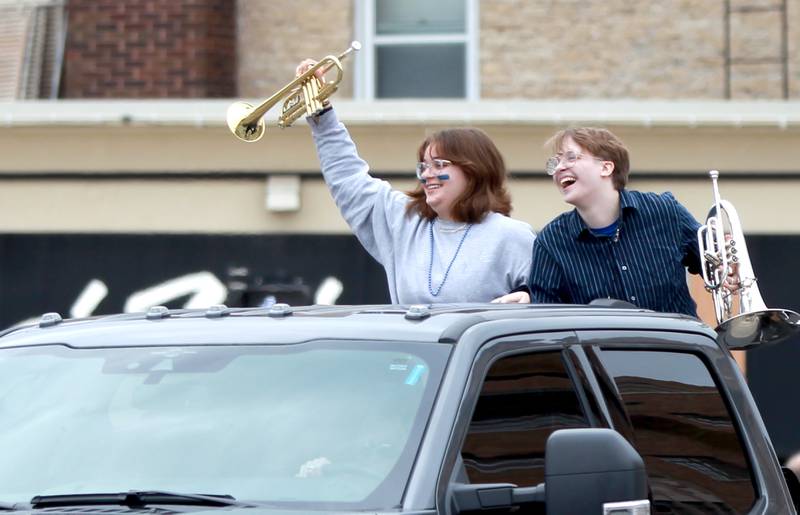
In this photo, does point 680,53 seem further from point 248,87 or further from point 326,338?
point 326,338

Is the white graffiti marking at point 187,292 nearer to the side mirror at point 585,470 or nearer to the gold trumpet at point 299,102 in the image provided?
the gold trumpet at point 299,102

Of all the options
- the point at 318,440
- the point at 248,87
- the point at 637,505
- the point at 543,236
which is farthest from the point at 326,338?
the point at 248,87

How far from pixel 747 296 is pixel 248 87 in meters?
A: 8.52

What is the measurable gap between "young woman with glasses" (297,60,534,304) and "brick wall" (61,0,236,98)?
6969 mm

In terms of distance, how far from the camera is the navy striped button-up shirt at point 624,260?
16.3 ft

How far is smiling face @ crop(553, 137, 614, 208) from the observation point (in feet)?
16.8

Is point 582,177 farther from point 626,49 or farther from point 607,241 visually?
point 626,49

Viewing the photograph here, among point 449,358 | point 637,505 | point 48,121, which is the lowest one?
point 637,505

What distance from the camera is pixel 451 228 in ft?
17.4

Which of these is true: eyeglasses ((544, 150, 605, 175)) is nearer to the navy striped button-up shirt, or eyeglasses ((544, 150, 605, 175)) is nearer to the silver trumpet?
the navy striped button-up shirt

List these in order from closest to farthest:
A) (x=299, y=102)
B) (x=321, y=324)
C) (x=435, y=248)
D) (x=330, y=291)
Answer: (x=321, y=324)
(x=435, y=248)
(x=299, y=102)
(x=330, y=291)

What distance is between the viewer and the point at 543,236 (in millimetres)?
5023

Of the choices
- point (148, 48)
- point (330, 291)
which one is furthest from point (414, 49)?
point (330, 291)

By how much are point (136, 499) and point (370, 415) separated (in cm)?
54
